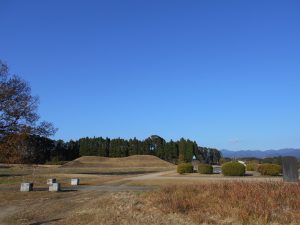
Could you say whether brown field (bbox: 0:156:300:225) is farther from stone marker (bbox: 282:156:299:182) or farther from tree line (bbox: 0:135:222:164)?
tree line (bbox: 0:135:222:164)

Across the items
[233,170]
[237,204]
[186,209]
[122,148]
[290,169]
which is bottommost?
[186,209]

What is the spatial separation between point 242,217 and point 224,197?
2658mm

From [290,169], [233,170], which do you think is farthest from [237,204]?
[233,170]

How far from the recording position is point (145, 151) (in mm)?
112250

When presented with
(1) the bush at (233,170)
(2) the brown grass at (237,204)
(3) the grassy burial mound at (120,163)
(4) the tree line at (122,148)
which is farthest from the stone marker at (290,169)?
(4) the tree line at (122,148)

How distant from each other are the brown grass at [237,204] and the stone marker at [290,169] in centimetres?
956

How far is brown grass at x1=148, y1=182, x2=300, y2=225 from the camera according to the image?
10.0m

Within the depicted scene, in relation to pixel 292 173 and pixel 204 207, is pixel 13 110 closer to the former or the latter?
pixel 292 173

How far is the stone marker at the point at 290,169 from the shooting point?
23.0m

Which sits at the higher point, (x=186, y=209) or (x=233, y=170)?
(x=233, y=170)

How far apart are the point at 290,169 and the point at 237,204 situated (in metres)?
13.3

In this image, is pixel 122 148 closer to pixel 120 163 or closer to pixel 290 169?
pixel 120 163

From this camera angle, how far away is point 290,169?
2323 cm

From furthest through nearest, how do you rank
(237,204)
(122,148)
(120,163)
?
(122,148) → (120,163) → (237,204)
